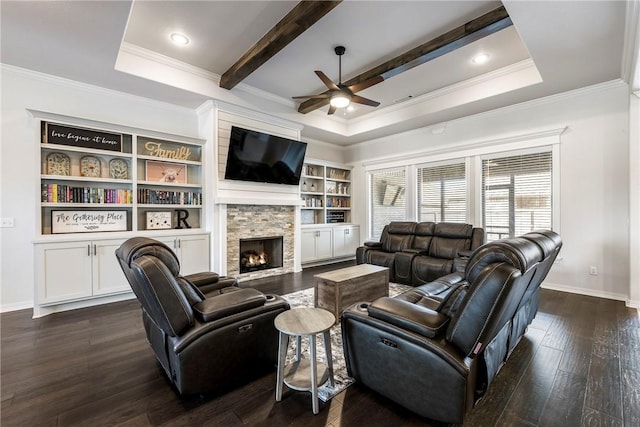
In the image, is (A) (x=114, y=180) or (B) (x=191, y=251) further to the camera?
(B) (x=191, y=251)

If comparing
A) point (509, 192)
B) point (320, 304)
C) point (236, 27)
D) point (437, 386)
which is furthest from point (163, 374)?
point (509, 192)

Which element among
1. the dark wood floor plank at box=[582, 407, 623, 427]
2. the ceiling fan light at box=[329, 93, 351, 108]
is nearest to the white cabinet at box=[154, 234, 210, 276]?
→ the ceiling fan light at box=[329, 93, 351, 108]

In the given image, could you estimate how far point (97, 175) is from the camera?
3902mm

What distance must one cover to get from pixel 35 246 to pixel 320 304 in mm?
3285

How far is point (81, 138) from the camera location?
3688mm

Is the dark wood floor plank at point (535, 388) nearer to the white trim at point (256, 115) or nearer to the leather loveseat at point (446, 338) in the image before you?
the leather loveseat at point (446, 338)

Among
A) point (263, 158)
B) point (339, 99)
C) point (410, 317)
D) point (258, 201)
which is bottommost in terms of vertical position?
point (410, 317)

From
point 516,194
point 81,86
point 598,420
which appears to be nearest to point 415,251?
point 516,194

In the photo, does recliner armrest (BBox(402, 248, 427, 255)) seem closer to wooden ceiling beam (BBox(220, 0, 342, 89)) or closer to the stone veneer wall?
the stone veneer wall

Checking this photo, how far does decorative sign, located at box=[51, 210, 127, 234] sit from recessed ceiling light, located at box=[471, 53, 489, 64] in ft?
17.5

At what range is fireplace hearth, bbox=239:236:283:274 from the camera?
515cm

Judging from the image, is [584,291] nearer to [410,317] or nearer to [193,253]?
[410,317]

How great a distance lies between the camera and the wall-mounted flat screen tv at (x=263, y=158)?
14.9ft

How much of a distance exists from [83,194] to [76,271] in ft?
3.26
